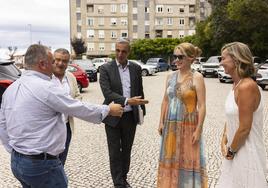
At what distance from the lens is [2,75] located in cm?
1152

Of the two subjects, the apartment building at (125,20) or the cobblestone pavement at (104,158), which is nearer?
the cobblestone pavement at (104,158)

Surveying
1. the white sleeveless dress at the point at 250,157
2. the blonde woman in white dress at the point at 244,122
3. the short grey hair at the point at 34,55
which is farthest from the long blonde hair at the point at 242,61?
the short grey hair at the point at 34,55

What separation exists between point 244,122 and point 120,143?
2.22 meters

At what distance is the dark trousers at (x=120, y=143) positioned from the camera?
5.10 m

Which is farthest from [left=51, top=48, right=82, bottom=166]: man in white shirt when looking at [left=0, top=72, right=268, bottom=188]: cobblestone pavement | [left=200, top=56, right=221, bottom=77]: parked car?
[left=200, top=56, right=221, bottom=77]: parked car

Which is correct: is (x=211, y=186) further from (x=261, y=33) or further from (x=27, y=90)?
(x=261, y=33)

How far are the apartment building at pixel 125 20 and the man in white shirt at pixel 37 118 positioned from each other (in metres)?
78.5

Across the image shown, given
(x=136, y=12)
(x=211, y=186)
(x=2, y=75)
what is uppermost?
(x=136, y=12)

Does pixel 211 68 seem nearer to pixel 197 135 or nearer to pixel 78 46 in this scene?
pixel 197 135

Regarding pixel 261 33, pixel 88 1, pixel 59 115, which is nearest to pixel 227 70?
pixel 59 115

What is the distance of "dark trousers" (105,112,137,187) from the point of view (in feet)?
16.7

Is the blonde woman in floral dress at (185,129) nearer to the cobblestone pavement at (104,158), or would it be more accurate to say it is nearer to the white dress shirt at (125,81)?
the white dress shirt at (125,81)

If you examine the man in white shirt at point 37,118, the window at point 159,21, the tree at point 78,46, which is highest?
the window at point 159,21

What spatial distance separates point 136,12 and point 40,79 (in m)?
80.5
